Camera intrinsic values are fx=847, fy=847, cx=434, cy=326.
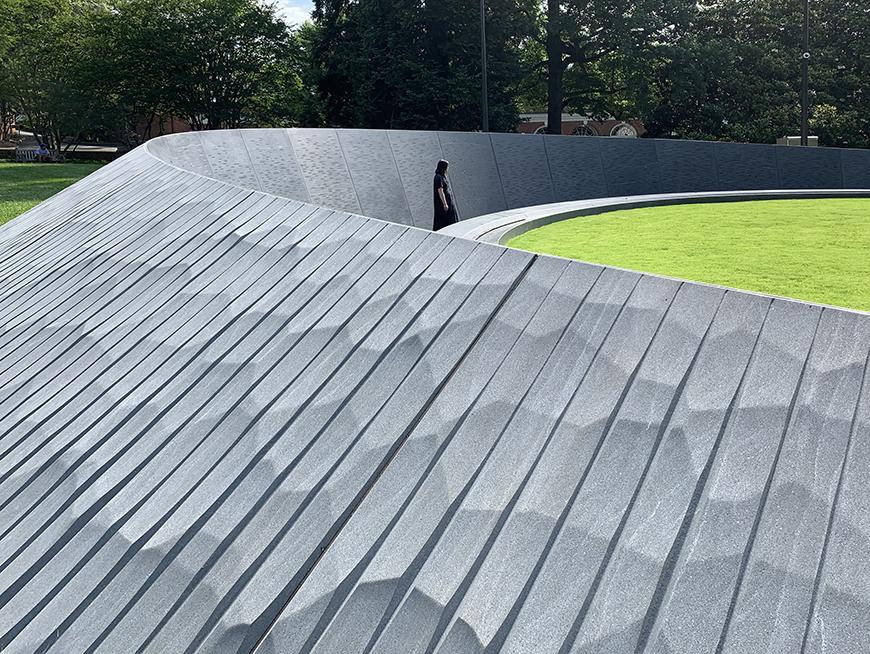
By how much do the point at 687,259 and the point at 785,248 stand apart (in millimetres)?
1816

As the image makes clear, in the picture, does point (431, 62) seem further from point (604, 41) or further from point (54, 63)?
point (54, 63)

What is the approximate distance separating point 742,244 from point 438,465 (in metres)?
10.8

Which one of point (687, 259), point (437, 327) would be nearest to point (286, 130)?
point (687, 259)

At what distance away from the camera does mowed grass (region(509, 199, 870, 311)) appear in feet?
32.4

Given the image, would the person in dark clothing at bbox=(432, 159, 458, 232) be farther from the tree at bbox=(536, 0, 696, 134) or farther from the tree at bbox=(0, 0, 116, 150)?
the tree at bbox=(0, 0, 116, 150)

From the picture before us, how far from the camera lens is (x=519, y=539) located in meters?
2.72

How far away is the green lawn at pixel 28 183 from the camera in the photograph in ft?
73.2

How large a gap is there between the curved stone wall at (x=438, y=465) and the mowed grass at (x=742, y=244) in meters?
6.15

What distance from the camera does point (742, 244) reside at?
1272 cm

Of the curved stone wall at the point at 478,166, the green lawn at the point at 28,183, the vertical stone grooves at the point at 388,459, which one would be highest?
the vertical stone grooves at the point at 388,459

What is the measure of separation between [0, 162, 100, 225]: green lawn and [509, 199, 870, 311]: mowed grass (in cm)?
1317

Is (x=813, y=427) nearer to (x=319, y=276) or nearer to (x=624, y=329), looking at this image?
(x=624, y=329)

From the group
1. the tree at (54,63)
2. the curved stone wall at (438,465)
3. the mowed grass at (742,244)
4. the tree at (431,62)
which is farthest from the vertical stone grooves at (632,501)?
the tree at (54,63)

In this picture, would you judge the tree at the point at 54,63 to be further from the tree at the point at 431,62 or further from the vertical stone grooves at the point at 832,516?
the vertical stone grooves at the point at 832,516
